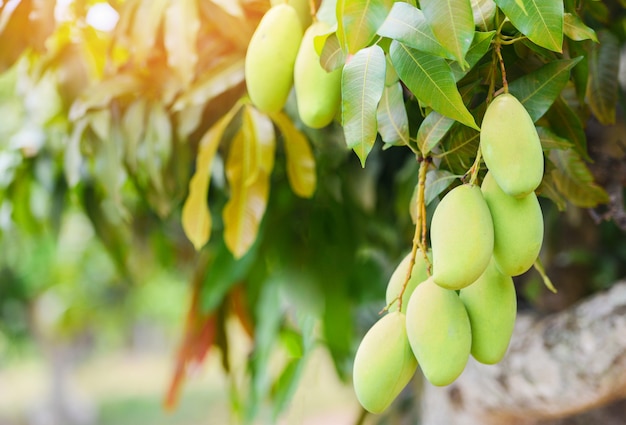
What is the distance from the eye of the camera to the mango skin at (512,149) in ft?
1.15

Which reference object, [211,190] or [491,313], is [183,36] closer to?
[211,190]

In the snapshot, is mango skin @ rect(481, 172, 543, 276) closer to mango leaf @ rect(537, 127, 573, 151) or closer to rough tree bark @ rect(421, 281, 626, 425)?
mango leaf @ rect(537, 127, 573, 151)

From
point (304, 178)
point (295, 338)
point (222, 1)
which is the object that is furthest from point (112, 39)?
point (295, 338)

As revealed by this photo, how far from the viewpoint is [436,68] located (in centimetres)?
38

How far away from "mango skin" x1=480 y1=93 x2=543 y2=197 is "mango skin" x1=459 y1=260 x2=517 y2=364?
0.21ft

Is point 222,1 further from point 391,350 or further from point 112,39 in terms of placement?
point 391,350

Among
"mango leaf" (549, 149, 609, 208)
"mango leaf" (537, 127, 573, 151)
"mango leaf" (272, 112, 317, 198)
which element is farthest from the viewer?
"mango leaf" (272, 112, 317, 198)

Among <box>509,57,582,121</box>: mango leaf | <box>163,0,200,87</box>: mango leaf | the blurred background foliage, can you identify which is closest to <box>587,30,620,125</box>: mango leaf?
the blurred background foliage

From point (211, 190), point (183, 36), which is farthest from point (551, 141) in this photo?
point (211, 190)

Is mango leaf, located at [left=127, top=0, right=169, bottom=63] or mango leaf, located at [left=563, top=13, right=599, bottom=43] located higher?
mango leaf, located at [left=563, top=13, right=599, bottom=43]

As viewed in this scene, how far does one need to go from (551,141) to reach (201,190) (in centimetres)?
35

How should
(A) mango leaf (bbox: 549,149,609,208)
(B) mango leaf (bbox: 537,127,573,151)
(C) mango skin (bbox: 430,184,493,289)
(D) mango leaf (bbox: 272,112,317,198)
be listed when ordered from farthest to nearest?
(D) mango leaf (bbox: 272,112,317,198), (A) mango leaf (bbox: 549,149,609,208), (B) mango leaf (bbox: 537,127,573,151), (C) mango skin (bbox: 430,184,493,289)

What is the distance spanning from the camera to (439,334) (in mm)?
363

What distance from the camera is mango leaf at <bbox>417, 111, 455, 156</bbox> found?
407 millimetres
